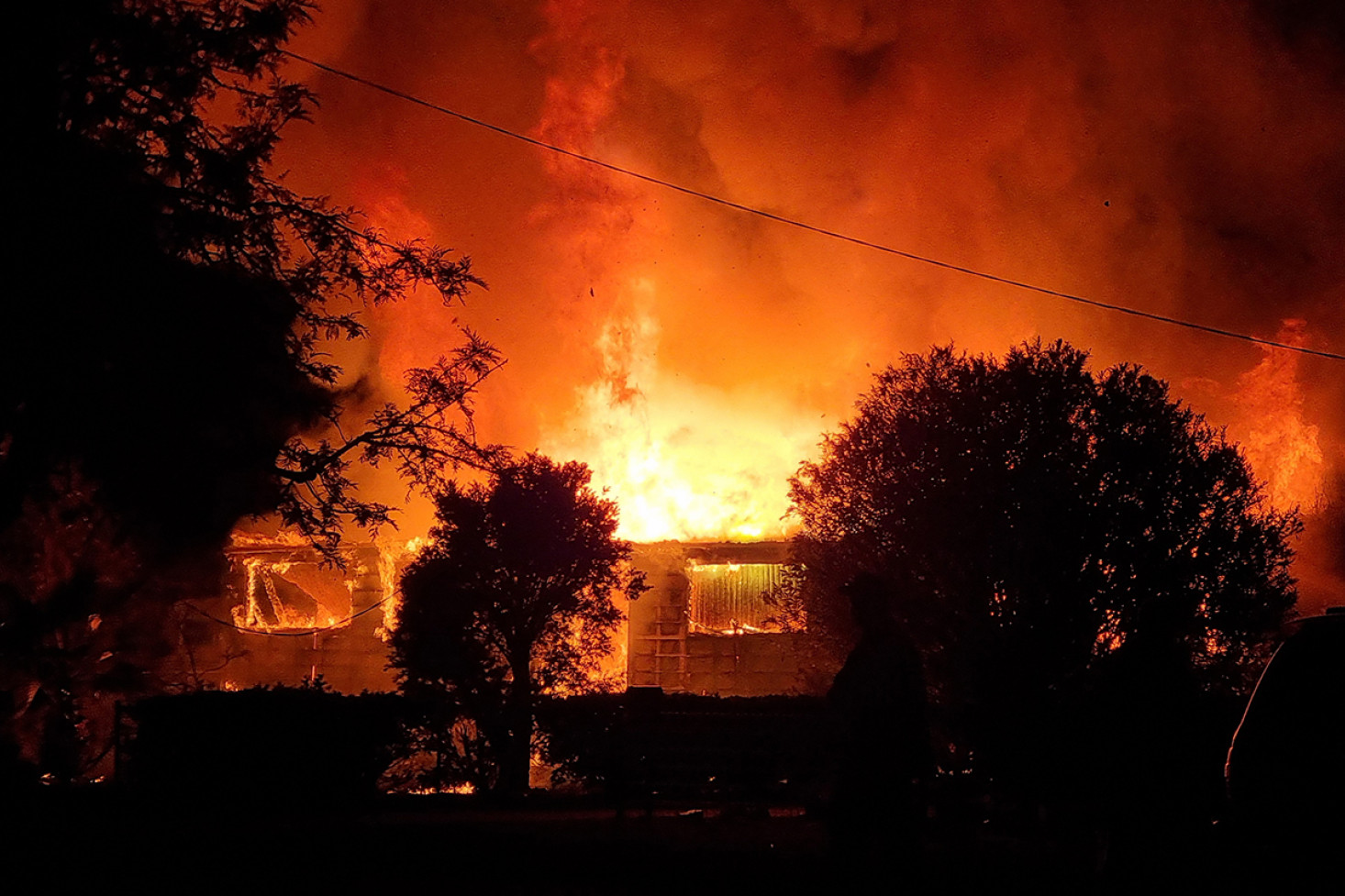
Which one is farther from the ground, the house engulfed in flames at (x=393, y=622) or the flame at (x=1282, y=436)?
the flame at (x=1282, y=436)

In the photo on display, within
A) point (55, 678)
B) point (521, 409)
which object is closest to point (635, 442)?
point (521, 409)

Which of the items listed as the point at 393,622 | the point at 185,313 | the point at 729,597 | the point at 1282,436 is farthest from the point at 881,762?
the point at 1282,436

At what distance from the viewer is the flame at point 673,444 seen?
37.0 metres

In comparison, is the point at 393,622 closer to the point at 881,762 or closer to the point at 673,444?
the point at 673,444

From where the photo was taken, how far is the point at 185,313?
13188 millimetres

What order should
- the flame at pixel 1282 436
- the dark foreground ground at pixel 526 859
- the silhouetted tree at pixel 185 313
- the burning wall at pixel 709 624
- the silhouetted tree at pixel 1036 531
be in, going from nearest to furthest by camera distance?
the dark foreground ground at pixel 526 859, the silhouetted tree at pixel 185 313, the silhouetted tree at pixel 1036 531, the burning wall at pixel 709 624, the flame at pixel 1282 436

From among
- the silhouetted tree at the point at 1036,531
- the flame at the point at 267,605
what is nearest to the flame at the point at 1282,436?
the silhouetted tree at the point at 1036,531

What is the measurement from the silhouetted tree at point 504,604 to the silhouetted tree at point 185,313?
3145 millimetres

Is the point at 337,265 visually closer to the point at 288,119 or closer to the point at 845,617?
the point at 288,119

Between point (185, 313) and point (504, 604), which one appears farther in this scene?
point (504, 604)

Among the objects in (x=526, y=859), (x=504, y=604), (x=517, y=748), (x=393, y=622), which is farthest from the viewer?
(x=393, y=622)

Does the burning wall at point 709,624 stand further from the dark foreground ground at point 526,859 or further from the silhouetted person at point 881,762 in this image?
the silhouetted person at point 881,762

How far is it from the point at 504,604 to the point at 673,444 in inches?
1110

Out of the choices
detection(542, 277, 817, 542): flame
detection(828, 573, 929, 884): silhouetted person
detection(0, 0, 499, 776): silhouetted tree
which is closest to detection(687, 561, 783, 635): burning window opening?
detection(542, 277, 817, 542): flame
